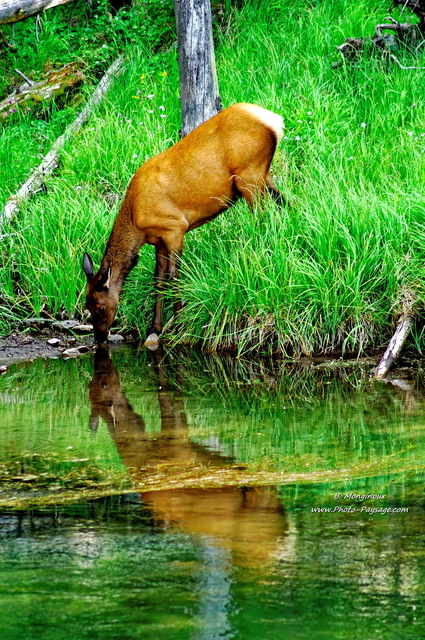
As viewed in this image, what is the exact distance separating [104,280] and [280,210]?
5.78 feet

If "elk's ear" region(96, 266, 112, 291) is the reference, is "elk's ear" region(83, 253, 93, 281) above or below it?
above

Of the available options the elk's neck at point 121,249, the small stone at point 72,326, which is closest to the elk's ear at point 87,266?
the elk's neck at point 121,249

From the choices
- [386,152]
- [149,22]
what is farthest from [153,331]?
[149,22]

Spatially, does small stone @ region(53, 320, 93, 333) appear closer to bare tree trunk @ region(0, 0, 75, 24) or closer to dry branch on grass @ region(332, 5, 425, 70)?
bare tree trunk @ region(0, 0, 75, 24)

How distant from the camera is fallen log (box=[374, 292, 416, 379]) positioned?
674 centimetres

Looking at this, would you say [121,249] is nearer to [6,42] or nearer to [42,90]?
[42,90]

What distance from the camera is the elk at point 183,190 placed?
832 cm

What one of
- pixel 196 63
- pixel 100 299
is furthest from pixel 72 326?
pixel 196 63

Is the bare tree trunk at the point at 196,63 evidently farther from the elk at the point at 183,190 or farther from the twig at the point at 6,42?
the twig at the point at 6,42

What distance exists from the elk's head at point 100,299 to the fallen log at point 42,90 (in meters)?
4.66

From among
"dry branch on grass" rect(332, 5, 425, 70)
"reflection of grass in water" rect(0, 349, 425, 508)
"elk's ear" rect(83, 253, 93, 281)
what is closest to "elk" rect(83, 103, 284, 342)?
"elk's ear" rect(83, 253, 93, 281)

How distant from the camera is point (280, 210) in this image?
8516 mm

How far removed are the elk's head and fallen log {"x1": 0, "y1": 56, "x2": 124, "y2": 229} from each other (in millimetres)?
1775

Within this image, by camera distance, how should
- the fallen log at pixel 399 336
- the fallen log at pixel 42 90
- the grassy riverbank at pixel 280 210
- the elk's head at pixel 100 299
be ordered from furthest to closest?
the fallen log at pixel 42 90 < the elk's head at pixel 100 299 < the grassy riverbank at pixel 280 210 < the fallen log at pixel 399 336
